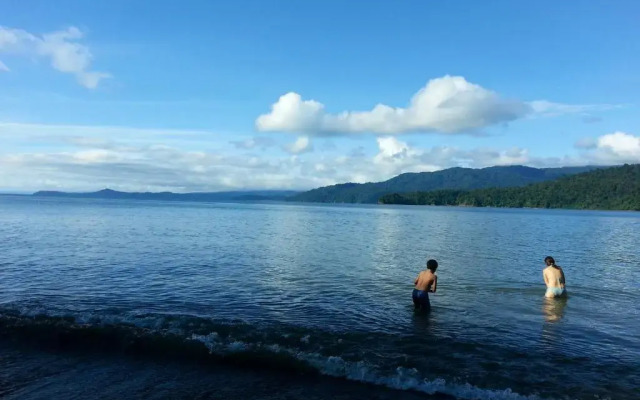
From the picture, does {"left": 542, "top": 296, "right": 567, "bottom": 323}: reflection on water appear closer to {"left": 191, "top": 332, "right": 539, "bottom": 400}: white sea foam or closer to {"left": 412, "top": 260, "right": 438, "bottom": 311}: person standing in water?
{"left": 412, "top": 260, "right": 438, "bottom": 311}: person standing in water

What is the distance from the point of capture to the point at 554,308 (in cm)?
2122

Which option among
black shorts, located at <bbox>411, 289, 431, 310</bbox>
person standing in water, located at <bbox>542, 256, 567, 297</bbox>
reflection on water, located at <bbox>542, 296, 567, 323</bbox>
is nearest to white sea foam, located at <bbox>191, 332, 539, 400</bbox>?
black shorts, located at <bbox>411, 289, 431, 310</bbox>

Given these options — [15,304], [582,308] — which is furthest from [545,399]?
[15,304]

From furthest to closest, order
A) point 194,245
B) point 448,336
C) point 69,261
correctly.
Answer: point 194,245 < point 69,261 < point 448,336

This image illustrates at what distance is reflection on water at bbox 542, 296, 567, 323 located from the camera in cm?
1943

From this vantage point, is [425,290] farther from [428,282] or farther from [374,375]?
[374,375]

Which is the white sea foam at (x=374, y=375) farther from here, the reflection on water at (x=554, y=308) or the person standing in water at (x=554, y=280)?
the person standing in water at (x=554, y=280)

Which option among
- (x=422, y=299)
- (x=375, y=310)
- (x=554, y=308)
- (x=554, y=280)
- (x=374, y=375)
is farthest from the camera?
(x=554, y=280)

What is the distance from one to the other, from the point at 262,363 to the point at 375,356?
3562mm

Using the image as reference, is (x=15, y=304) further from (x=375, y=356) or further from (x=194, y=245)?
(x=194, y=245)

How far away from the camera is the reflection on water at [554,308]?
1943 centimetres

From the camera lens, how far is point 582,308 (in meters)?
21.6

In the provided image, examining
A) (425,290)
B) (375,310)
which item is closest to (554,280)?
(425,290)

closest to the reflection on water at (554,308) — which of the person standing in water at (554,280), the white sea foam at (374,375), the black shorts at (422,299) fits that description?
the person standing in water at (554,280)
